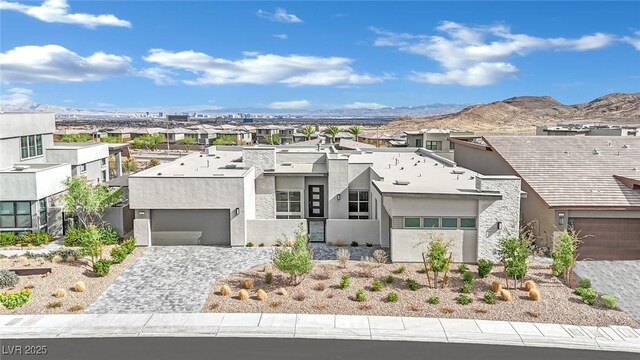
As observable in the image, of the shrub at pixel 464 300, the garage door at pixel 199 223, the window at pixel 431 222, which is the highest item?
the window at pixel 431 222

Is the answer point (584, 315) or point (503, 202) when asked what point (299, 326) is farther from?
point (503, 202)

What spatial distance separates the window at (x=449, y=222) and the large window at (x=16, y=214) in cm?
2139

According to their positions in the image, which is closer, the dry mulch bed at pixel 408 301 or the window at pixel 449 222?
the dry mulch bed at pixel 408 301

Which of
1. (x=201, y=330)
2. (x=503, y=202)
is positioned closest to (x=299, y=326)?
(x=201, y=330)

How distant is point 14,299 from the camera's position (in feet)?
55.3

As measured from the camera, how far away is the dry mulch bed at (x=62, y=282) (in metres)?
16.7

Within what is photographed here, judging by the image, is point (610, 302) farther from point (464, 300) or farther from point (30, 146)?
point (30, 146)

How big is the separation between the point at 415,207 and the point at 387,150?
62.1ft

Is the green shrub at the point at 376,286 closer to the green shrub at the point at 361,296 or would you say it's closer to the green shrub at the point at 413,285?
the green shrub at the point at 361,296

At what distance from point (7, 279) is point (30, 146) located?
51.3 ft

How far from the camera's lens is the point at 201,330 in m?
15.2

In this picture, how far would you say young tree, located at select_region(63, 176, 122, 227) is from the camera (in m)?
24.7

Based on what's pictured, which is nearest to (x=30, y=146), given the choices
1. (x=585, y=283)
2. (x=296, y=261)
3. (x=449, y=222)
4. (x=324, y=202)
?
(x=324, y=202)

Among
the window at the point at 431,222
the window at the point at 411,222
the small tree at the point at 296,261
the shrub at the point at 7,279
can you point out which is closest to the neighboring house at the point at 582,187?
the window at the point at 431,222
